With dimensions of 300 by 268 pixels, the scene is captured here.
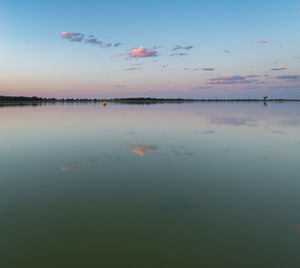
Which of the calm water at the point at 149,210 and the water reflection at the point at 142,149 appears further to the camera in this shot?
the water reflection at the point at 142,149

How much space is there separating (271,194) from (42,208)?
7.32m

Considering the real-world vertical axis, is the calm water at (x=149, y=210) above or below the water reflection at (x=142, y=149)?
below

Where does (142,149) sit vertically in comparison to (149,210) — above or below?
above

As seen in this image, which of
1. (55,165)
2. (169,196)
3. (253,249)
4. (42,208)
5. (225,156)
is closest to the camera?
(253,249)

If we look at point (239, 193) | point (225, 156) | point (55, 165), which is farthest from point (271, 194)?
point (55, 165)

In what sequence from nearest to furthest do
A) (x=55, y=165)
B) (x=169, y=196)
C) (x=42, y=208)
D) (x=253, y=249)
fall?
(x=253, y=249)
(x=42, y=208)
(x=169, y=196)
(x=55, y=165)

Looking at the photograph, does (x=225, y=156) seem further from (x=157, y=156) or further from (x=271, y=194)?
(x=271, y=194)

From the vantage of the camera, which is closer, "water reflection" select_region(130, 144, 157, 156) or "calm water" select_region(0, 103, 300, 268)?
"calm water" select_region(0, 103, 300, 268)

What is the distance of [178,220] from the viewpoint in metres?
5.48

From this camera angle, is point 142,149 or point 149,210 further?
point 142,149

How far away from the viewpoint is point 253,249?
4.45 meters

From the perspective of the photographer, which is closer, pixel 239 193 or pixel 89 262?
pixel 89 262

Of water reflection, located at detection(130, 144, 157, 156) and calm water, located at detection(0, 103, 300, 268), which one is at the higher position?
water reflection, located at detection(130, 144, 157, 156)

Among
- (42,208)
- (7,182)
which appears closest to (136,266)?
(42,208)
